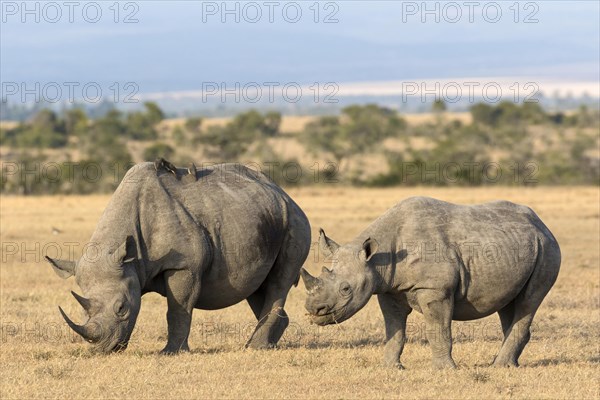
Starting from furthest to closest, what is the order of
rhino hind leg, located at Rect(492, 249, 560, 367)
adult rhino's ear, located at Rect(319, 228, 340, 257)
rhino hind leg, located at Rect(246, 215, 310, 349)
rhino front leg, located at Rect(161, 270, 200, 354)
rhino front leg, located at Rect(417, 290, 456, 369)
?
rhino hind leg, located at Rect(246, 215, 310, 349) → rhino front leg, located at Rect(161, 270, 200, 354) → rhino hind leg, located at Rect(492, 249, 560, 367) → adult rhino's ear, located at Rect(319, 228, 340, 257) → rhino front leg, located at Rect(417, 290, 456, 369)

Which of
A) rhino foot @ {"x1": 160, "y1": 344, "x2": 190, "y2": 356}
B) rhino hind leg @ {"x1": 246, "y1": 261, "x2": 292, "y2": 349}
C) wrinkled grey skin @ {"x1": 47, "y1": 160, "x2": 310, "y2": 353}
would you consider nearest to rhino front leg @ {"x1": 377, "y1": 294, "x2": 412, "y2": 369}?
wrinkled grey skin @ {"x1": 47, "y1": 160, "x2": 310, "y2": 353}

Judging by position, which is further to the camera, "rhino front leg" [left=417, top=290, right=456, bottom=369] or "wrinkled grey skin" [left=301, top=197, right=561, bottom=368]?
"rhino front leg" [left=417, top=290, right=456, bottom=369]

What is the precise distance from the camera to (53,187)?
42.2 m

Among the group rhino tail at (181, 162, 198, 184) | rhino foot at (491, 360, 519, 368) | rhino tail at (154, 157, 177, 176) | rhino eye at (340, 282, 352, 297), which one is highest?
rhino tail at (154, 157, 177, 176)

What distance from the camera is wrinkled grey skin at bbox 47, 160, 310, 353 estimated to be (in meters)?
11.0

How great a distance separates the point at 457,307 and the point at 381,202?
2340 cm

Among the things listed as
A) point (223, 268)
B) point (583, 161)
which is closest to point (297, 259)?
point (223, 268)

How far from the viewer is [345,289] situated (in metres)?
10.3

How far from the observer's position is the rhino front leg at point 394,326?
35.8ft

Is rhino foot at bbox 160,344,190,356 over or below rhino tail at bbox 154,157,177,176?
below

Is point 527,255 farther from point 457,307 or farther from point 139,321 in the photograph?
point 139,321

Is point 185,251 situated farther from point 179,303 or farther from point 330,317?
point 330,317

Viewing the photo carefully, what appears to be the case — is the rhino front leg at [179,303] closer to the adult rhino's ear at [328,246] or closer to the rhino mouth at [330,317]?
the adult rhino's ear at [328,246]

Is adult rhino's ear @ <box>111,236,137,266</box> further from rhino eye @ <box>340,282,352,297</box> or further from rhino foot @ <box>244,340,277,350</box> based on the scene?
rhino eye @ <box>340,282,352,297</box>
